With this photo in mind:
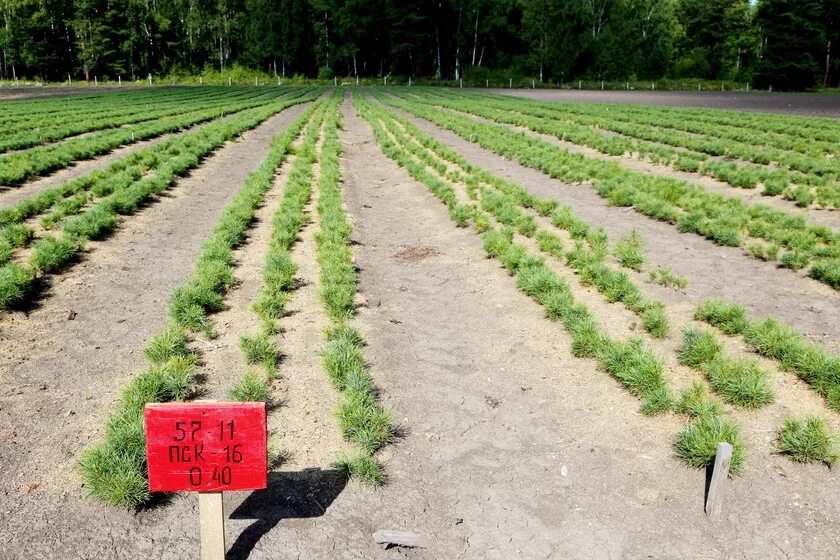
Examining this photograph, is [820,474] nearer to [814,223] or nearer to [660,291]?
[660,291]

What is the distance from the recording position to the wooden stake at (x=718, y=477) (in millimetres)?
4047

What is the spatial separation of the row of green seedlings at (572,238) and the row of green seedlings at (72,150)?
30.1ft

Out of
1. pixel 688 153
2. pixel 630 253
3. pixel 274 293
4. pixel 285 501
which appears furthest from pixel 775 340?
pixel 688 153

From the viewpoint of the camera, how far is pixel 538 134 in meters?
24.9

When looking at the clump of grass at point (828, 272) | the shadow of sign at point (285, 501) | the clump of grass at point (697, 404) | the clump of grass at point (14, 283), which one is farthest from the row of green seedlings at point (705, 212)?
the clump of grass at point (14, 283)

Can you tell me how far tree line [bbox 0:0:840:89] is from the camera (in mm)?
79188

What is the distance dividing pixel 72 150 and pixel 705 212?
1537 cm

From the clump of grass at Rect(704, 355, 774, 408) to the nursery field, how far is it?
23 mm

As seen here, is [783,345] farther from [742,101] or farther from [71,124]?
[742,101]

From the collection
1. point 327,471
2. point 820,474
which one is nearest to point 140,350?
point 327,471

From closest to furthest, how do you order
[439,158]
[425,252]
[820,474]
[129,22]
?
[820,474]
[425,252]
[439,158]
[129,22]

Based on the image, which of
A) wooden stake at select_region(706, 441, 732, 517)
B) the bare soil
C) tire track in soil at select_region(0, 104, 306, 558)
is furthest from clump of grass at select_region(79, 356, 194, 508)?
the bare soil

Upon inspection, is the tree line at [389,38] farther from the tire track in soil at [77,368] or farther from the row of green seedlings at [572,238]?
the tire track in soil at [77,368]

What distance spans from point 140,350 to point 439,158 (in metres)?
13.8
